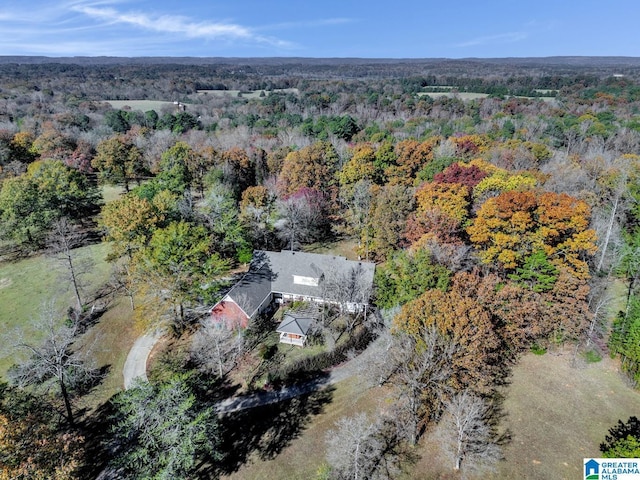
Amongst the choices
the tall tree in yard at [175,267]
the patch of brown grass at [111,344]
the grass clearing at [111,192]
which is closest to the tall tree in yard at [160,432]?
the patch of brown grass at [111,344]

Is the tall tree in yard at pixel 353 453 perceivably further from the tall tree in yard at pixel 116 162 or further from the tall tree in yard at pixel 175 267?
the tall tree in yard at pixel 116 162

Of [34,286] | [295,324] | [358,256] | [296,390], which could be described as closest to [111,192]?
[34,286]

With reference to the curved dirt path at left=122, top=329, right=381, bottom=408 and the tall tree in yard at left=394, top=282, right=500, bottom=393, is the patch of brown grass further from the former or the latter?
the tall tree in yard at left=394, top=282, right=500, bottom=393

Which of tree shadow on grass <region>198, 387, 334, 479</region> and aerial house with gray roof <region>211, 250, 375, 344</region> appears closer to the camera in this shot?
tree shadow on grass <region>198, 387, 334, 479</region>

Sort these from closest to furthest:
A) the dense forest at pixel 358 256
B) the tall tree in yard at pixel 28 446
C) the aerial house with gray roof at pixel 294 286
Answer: the tall tree in yard at pixel 28 446, the dense forest at pixel 358 256, the aerial house with gray roof at pixel 294 286

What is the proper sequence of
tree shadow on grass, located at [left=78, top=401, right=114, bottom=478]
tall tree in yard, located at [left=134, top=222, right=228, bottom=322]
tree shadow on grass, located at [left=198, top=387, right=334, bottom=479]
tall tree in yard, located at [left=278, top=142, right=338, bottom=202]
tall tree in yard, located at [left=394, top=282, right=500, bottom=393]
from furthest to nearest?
tall tree in yard, located at [left=278, top=142, right=338, bottom=202]
tall tree in yard, located at [left=134, top=222, right=228, bottom=322]
tall tree in yard, located at [left=394, top=282, right=500, bottom=393]
tree shadow on grass, located at [left=198, top=387, right=334, bottom=479]
tree shadow on grass, located at [left=78, top=401, right=114, bottom=478]

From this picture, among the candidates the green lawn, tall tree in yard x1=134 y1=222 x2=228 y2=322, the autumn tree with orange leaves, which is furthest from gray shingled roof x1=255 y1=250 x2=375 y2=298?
the green lawn

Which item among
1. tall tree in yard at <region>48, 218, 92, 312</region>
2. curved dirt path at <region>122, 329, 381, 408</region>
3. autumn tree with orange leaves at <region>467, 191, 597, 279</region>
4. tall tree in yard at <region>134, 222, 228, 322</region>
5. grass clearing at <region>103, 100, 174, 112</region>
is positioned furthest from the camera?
grass clearing at <region>103, 100, 174, 112</region>
